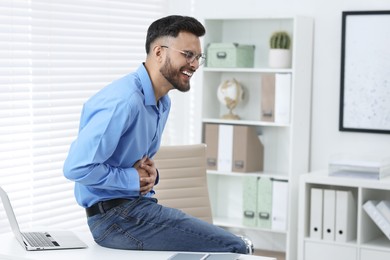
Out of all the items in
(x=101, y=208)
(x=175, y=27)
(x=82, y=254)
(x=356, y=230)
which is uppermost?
(x=175, y=27)

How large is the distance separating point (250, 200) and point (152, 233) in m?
2.13

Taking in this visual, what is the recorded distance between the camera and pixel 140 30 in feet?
16.6

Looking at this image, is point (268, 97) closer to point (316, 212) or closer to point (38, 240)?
point (316, 212)

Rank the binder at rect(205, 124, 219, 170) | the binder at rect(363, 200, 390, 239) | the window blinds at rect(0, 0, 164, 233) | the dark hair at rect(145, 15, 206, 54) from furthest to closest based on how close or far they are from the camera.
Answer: the binder at rect(205, 124, 219, 170)
the binder at rect(363, 200, 390, 239)
the window blinds at rect(0, 0, 164, 233)
the dark hair at rect(145, 15, 206, 54)

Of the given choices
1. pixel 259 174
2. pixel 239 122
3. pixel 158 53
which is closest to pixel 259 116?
A: pixel 239 122

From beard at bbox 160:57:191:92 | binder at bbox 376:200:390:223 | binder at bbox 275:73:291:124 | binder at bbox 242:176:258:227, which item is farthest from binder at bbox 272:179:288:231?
beard at bbox 160:57:191:92

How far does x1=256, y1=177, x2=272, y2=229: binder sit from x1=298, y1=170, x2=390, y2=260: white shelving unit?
0.31 m

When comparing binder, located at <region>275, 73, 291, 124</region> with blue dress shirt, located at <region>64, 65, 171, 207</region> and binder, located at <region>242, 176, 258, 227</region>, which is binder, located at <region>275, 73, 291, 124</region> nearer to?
binder, located at <region>242, 176, 258, 227</region>

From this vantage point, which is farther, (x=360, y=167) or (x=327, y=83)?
(x=327, y=83)

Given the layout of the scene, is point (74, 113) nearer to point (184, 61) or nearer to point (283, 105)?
point (283, 105)

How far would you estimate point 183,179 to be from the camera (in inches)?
155

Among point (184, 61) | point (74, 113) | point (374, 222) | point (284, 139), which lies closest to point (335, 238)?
point (374, 222)

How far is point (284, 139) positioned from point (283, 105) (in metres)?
0.36

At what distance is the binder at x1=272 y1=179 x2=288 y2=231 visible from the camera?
15.9 feet
